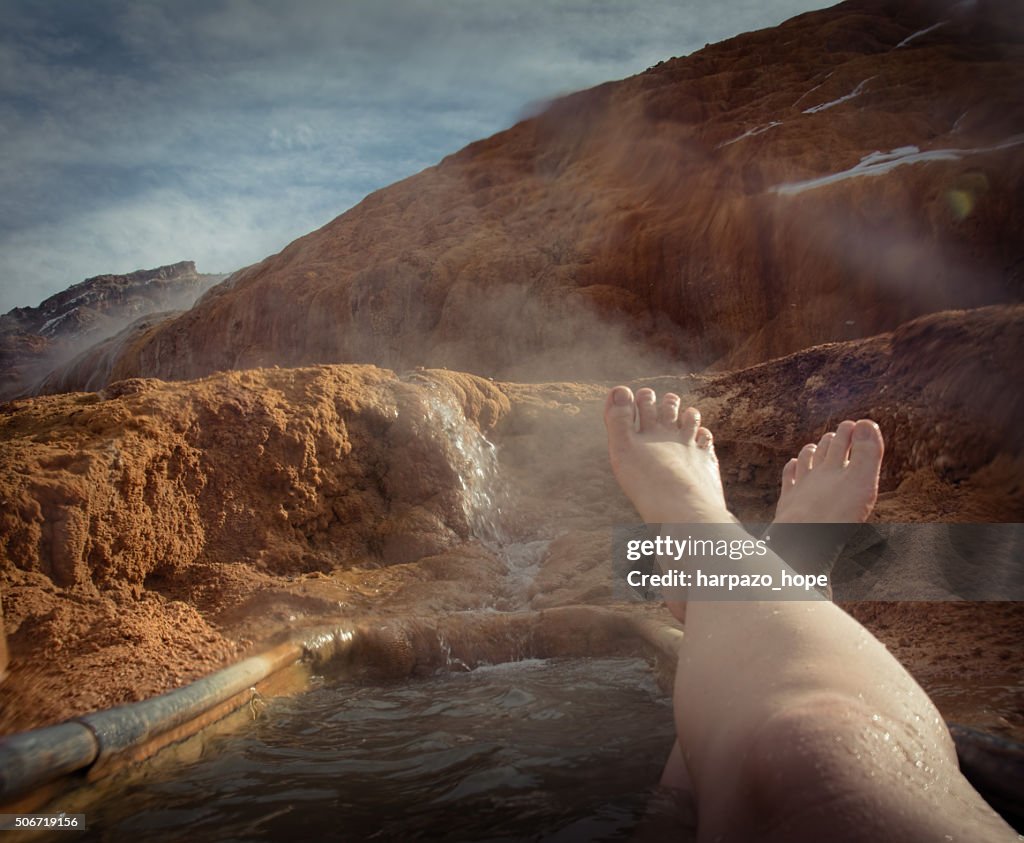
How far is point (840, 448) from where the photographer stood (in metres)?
2.33

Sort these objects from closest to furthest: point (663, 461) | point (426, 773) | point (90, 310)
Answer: point (426, 773), point (663, 461), point (90, 310)

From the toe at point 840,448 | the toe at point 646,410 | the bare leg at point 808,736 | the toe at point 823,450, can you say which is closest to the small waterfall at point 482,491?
the toe at point 646,410

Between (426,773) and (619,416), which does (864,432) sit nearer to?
(619,416)

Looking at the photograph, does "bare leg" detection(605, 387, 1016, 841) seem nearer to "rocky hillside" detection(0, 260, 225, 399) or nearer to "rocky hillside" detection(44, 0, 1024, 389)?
"rocky hillside" detection(44, 0, 1024, 389)

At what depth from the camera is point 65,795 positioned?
1.54 meters

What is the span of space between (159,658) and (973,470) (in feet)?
11.8

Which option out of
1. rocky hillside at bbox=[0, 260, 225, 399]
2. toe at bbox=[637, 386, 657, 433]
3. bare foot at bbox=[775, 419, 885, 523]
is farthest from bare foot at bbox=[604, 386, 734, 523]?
rocky hillside at bbox=[0, 260, 225, 399]

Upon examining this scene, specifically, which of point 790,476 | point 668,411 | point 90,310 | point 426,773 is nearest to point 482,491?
point 668,411

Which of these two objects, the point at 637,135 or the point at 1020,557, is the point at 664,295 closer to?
the point at 637,135

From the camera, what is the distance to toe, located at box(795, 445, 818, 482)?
8.20ft
